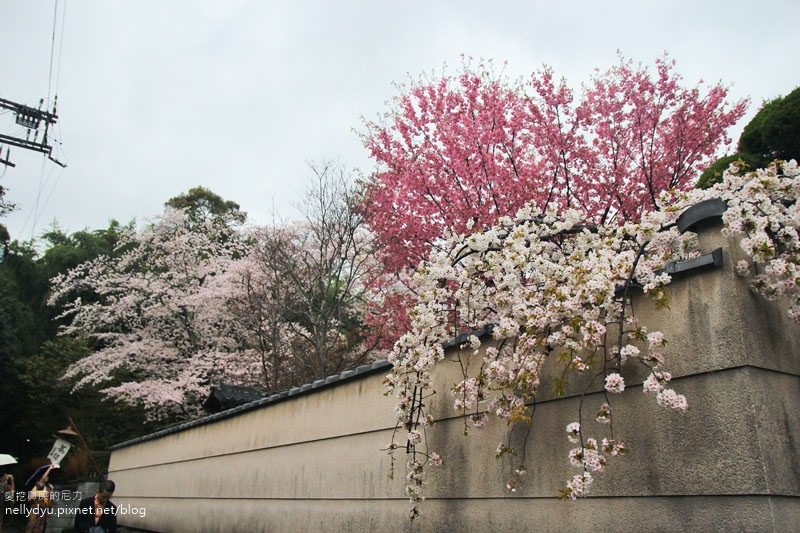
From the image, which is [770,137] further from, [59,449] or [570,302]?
[59,449]

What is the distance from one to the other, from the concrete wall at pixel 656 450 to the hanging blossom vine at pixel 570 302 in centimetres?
11

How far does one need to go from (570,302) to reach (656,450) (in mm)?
852

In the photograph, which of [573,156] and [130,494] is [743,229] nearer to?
[573,156]

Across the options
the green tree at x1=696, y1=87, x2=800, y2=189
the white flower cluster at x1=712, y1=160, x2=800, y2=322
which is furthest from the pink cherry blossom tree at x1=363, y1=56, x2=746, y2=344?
the white flower cluster at x1=712, y1=160, x2=800, y2=322

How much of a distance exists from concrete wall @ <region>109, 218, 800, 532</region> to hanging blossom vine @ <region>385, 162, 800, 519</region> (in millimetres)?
114

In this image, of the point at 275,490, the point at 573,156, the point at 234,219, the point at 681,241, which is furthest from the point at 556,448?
the point at 234,219

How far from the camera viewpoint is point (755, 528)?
2533mm

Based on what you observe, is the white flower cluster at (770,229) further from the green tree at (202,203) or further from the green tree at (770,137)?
the green tree at (202,203)

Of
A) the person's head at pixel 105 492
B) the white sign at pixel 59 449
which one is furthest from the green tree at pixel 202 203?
the person's head at pixel 105 492

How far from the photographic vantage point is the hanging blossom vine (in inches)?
112

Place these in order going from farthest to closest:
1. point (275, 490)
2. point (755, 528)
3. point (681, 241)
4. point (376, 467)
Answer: point (275, 490) → point (376, 467) → point (681, 241) → point (755, 528)

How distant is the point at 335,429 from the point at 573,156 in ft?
20.5

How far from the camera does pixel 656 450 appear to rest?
2.96 meters

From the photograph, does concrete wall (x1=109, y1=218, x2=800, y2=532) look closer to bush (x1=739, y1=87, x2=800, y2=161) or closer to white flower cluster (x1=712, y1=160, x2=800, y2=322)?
white flower cluster (x1=712, y1=160, x2=800, y2=322)
